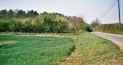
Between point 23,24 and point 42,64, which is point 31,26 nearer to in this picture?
point 23,24

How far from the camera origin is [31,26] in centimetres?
7412

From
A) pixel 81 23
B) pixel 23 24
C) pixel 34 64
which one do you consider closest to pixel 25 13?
pixel 81 23

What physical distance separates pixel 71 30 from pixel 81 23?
28.0 metres

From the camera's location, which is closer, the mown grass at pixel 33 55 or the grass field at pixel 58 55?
the grass field at pixel 58 55

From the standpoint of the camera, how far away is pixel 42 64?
14.3 m

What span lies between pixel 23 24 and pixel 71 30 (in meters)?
12.0

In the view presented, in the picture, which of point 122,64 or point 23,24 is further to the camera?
point 23,24

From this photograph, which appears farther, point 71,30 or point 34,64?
point 71,30

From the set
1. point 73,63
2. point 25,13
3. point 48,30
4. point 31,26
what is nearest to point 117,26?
point 48,30

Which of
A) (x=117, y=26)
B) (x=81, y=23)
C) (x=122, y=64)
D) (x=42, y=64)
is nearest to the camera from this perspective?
(x=122, y=64)

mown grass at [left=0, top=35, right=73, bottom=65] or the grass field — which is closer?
the grass field

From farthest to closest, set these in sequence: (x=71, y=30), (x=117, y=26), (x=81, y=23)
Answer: (x=81, y=23) → (x=71, y=30) → (x=117, y=26)

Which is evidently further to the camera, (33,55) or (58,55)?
(33,55)

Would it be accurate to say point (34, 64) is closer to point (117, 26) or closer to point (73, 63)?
point (73, 63)
